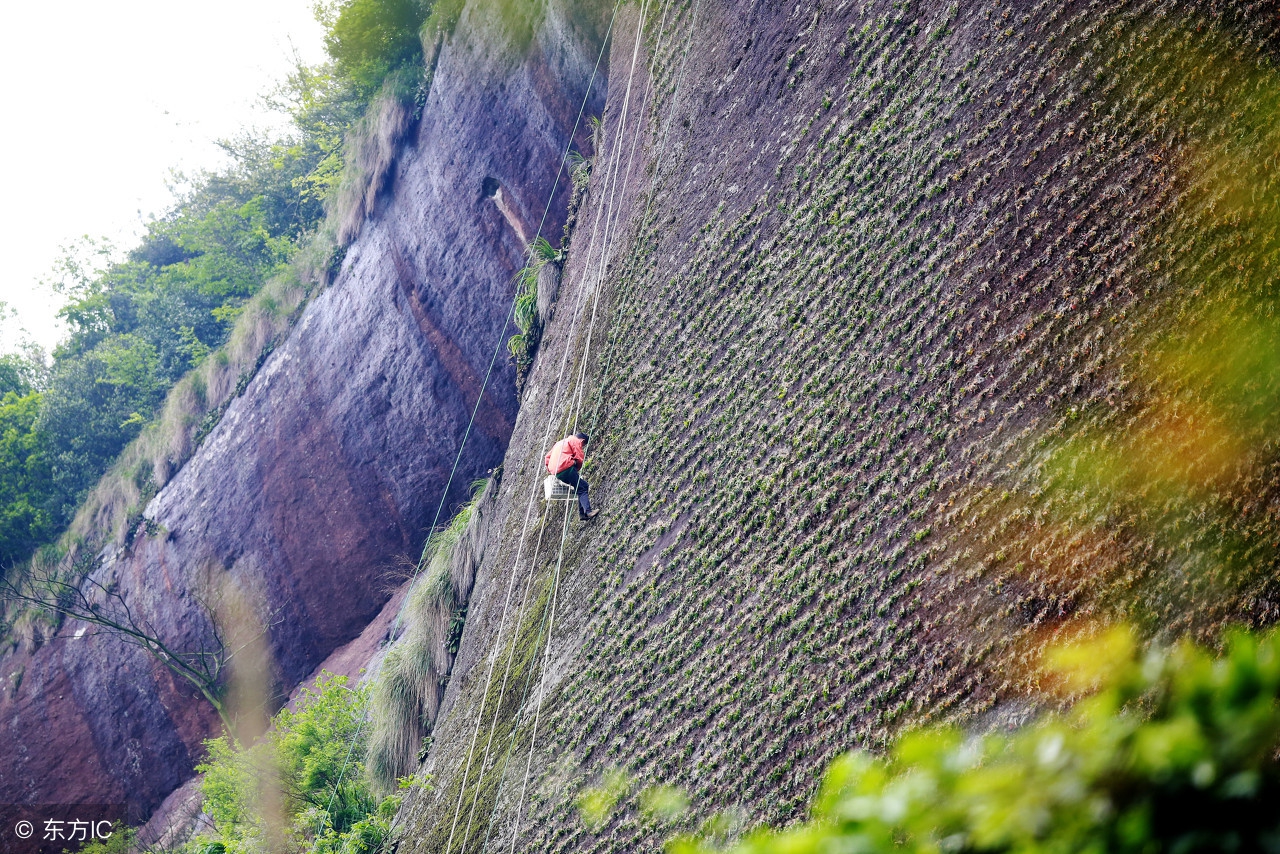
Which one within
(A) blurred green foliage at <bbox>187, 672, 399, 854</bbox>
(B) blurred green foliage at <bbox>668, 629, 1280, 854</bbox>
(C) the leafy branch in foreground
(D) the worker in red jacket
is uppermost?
(C) the leafy branch in foreground

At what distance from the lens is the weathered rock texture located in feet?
16.6

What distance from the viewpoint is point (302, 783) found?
12734mm

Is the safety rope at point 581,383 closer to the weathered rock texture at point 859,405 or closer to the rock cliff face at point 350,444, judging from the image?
the weathered rock texture at point 859,405

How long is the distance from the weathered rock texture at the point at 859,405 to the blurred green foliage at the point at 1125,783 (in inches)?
135

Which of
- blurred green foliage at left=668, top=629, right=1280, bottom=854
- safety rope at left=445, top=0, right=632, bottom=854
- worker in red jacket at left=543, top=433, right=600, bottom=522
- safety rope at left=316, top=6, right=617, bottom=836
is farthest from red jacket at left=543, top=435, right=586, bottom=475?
blurred green foliage at left=668, top=629, right=1280, bottom=854

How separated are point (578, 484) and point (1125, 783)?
7866mm

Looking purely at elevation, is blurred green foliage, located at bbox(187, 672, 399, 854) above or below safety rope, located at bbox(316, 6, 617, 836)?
below

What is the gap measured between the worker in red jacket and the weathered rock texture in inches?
7.9

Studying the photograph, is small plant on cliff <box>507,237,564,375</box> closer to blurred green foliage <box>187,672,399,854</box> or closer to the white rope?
the white rope

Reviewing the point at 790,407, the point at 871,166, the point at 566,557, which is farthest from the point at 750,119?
the point at 566,557

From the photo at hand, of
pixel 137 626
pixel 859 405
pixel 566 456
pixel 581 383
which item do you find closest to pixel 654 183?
pixel 581 383

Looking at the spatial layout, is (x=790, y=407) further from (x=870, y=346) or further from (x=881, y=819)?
(x=881, y=819)

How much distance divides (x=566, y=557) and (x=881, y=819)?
7.93m

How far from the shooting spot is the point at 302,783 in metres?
12.7
